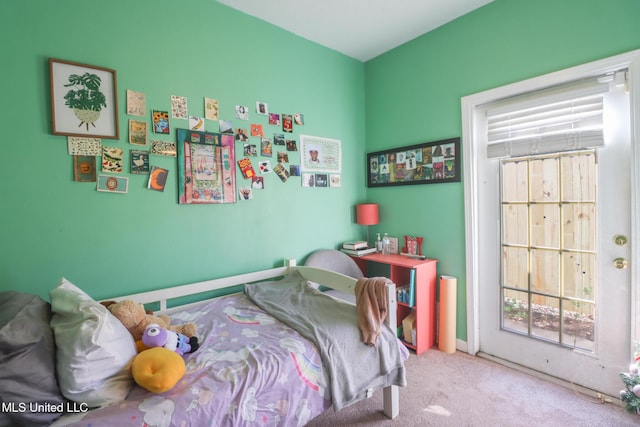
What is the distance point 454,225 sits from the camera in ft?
8.18

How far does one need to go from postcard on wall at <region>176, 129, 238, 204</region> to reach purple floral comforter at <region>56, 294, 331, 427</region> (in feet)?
2.87

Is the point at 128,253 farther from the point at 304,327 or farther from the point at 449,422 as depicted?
the point at 449,422

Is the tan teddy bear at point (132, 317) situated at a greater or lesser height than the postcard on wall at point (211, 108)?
lesser

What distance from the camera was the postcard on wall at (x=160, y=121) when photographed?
192 centimetres

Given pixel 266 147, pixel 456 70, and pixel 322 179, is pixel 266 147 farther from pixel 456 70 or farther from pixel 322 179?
pixel 456 70

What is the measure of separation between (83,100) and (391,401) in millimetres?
2452

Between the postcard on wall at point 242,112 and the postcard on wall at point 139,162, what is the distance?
2.34ft

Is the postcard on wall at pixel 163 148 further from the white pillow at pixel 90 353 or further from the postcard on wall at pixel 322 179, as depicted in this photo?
the postcard on wall at pixel 322 179

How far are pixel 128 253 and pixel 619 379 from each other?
3086 mm

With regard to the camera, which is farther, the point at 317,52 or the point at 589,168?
the point at 317,52

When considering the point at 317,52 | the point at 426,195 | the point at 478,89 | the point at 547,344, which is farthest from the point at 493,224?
the point at 317,52

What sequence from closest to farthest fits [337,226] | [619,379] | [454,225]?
[619,379] → [454,225] → [337,226]

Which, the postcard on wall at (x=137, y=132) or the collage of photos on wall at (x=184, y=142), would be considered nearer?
the collage of photos on wall at (x=184, y=142)

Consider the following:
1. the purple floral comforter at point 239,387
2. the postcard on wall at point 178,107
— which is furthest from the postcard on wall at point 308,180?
the purple floral comforter at point 239,387
